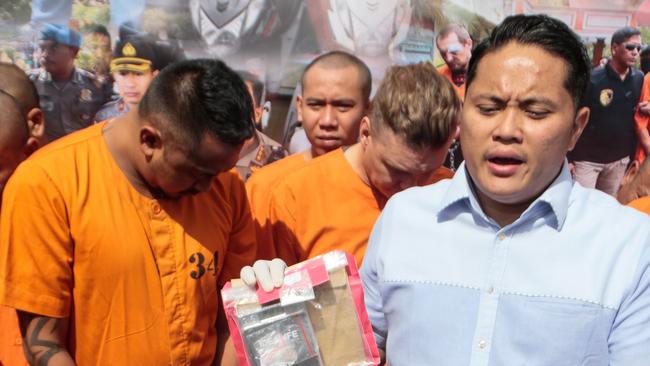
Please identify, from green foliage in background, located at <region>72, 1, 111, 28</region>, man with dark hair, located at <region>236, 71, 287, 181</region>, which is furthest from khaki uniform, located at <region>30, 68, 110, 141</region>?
man with dark hair, located at <region>236, 71, 287, 181</region>

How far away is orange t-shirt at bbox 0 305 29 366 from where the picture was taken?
6.88 feet

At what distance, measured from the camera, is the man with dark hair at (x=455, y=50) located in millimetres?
4543

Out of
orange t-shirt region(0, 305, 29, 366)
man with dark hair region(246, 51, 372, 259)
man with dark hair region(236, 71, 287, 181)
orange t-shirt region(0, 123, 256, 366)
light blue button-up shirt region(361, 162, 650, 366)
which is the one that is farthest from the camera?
man with dark hair region(236, 71, 287, 181)

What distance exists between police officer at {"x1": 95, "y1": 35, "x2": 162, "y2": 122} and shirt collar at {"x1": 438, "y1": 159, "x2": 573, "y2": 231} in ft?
8.72

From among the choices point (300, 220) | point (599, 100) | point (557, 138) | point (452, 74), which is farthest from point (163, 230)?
point (599, 100)

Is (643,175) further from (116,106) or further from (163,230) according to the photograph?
(116,106)

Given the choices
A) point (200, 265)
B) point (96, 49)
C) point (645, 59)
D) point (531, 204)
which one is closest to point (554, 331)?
point (531, 204)

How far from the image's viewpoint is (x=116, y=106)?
155 inches

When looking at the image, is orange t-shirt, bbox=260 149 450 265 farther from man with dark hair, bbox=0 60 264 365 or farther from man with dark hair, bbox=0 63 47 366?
man with dark hair, bbox=0 63 47 366

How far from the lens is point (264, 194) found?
2.77m

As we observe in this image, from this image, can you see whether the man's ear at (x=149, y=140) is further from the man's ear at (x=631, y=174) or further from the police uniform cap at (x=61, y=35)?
the man's ear at (x=631, y=174)

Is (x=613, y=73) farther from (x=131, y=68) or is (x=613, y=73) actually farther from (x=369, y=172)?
(x=131, y=68)

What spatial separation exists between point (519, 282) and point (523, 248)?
0.07 meters

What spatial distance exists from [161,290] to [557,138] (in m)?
1.13
